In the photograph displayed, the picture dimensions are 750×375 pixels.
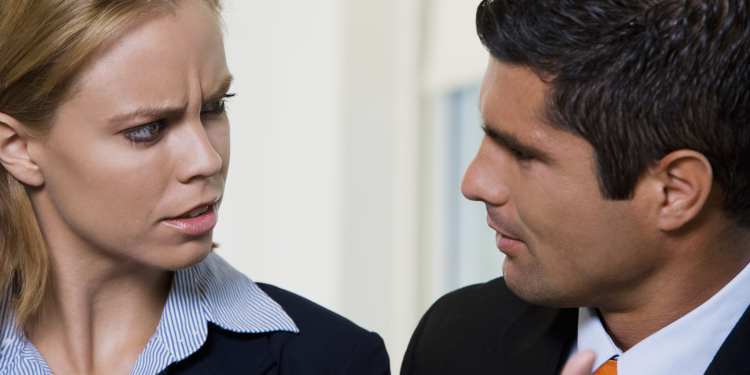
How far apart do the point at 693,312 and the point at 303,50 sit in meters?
3.15

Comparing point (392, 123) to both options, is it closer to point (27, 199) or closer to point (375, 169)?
point (375, 169)

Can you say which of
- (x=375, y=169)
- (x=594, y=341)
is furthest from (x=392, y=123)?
(x=594, y=341)

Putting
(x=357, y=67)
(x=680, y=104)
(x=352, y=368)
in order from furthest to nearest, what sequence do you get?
(x=357, y=67), (x=352, y=368), (x=680, y=104)

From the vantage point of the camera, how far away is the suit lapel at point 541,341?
191cm

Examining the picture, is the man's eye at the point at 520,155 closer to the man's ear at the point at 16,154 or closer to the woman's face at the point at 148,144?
the woman's face at the point at 148,144

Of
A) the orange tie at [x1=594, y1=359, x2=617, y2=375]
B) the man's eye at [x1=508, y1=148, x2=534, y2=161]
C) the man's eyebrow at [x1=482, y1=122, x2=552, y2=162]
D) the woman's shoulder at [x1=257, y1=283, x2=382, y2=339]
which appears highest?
the man's eyebrow at [x1=482, y1=122, x2=552, y2=162]

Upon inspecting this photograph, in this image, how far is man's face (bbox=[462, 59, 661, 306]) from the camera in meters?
1.74

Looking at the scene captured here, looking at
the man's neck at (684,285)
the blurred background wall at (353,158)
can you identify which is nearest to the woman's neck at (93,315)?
the man's neck at (684,285)

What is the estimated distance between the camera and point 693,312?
1.75 metres

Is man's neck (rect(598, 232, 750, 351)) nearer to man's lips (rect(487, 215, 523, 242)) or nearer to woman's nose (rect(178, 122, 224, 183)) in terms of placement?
man's lips (rect(487, 215, 523, 242))

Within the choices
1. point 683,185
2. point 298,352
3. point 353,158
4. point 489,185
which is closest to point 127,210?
point 298,352

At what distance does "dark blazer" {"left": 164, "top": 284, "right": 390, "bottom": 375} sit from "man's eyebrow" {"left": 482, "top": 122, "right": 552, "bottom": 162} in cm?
37

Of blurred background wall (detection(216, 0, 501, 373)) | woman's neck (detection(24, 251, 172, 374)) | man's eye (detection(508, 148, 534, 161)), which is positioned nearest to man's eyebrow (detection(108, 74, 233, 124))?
woman's neck (detection(24, 251, 172, 374))

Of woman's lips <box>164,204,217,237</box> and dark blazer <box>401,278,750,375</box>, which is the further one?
dark blazer <box>401,278,750,375</box>
